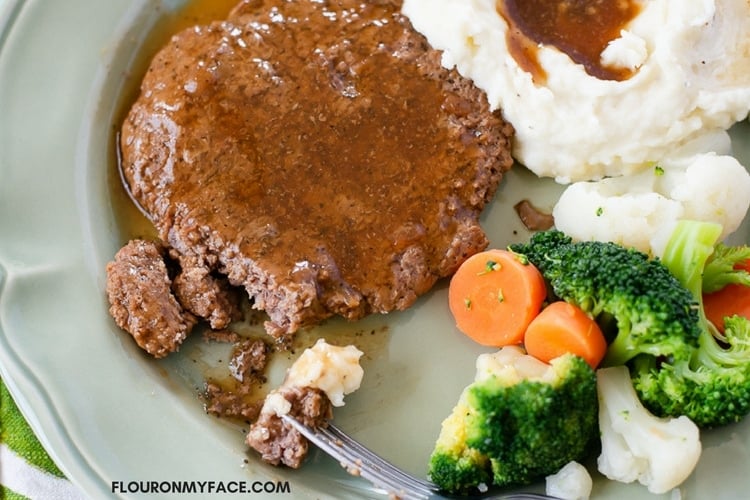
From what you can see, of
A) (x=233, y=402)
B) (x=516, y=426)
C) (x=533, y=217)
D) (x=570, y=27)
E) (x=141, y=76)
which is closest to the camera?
(x=516, y=426)

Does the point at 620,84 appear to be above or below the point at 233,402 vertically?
above

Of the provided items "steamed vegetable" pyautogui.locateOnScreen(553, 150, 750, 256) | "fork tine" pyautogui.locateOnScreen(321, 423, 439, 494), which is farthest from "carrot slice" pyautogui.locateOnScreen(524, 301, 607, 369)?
"fork tine" pyautogui.locateOnScreen(321, 423, 439, 494)

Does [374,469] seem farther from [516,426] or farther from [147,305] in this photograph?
[147,305]

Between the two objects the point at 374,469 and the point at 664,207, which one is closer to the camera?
the point at 374,469

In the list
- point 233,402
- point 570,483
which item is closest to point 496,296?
point 570,483

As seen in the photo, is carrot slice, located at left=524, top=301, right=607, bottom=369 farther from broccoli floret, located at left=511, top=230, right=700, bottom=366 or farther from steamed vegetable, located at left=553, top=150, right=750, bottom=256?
steamed vegetable, located at left=553, top=150, right=750, bottom=256

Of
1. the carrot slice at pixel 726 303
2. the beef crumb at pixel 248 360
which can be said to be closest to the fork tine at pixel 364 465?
the beef crumb at pixel 248 360
